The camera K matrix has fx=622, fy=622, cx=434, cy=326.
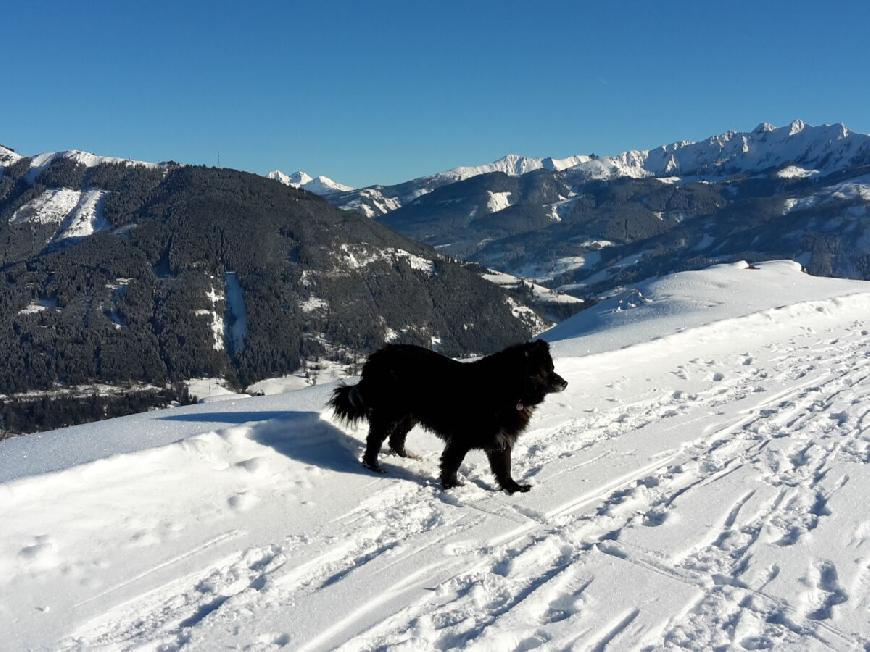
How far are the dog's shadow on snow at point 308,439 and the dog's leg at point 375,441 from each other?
0.09 meters

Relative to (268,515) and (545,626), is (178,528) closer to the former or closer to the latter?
(268,515)

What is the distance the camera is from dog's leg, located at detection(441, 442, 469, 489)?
6.91 m

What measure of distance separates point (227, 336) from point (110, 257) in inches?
2368

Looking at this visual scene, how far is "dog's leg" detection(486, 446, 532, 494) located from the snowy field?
0.55 feet

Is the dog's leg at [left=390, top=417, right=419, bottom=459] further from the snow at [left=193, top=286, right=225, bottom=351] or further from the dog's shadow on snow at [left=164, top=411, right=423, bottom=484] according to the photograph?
the snow at [left=193, top=286, right=225, bottom=351]

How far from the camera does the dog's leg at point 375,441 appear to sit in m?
7.34

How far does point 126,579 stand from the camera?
4828 mm

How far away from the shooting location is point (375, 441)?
735 cm

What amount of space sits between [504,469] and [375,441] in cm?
156

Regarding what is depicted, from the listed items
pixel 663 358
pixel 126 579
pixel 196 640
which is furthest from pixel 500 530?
pixel 663 358

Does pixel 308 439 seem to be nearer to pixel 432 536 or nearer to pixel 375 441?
pixel 375 441

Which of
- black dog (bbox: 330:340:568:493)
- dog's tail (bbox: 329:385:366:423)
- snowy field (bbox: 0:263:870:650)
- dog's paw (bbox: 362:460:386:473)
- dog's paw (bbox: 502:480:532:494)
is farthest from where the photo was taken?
dog's tail (bbox: 329:385:366:423)

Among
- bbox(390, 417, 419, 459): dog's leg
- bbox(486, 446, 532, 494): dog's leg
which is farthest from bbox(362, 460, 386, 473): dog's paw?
bbox(486, 446, 532, 494): dog's leg

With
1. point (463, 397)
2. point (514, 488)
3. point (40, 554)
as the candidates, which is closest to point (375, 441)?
point (463, 397)
